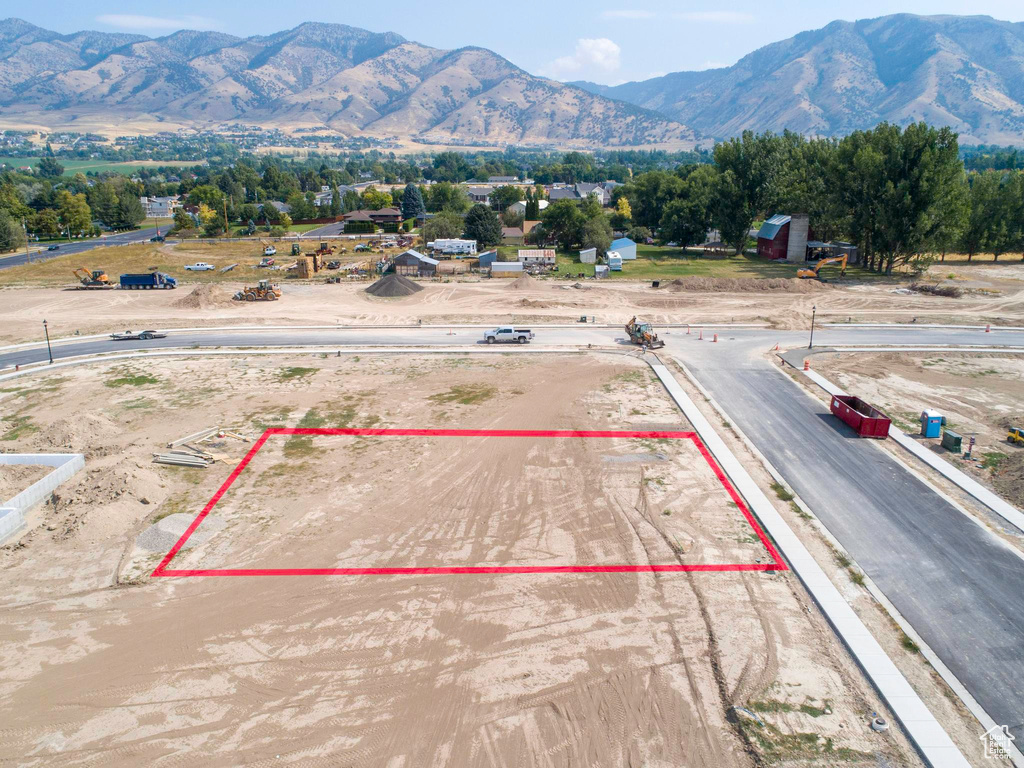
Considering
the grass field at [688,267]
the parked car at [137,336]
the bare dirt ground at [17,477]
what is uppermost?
the grass field at [688,267]

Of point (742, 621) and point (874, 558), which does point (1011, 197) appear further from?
point (742, 621)

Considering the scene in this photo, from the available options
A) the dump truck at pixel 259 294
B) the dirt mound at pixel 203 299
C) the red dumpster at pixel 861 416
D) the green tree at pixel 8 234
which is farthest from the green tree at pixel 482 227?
the green tree at pixel 8 234

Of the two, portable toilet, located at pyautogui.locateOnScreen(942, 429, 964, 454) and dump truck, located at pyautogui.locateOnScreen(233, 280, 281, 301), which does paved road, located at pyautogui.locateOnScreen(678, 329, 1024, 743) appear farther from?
dump truck, located at pyautogui.locateOnScreen(233, 280, 281, 301)

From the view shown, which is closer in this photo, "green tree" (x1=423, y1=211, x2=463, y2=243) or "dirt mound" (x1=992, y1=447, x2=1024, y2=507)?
"dirt mound" (x1=992, y1=447, x2=1024, y2=507)

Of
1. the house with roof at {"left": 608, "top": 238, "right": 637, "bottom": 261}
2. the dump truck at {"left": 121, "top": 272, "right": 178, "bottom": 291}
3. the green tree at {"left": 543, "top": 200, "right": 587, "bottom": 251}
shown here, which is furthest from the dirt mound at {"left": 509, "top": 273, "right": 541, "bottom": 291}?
the dump truck at {"left": 121, "top": 272, "right": 178, "bottom": 291}

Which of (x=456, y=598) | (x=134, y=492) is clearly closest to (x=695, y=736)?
(x=456, y=598)

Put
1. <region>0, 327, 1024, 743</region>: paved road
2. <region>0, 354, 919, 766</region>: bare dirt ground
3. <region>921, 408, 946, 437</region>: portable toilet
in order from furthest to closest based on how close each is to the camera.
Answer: <region>921, 408, 946, 437</region>: portable toilet
<region>0, 327, 1024, 743</region>: paved road
<region>0, 354, 919, 766</region>: bare dirt ground

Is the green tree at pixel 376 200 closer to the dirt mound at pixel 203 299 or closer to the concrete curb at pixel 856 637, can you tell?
the dirt mound at pixel 203 299
